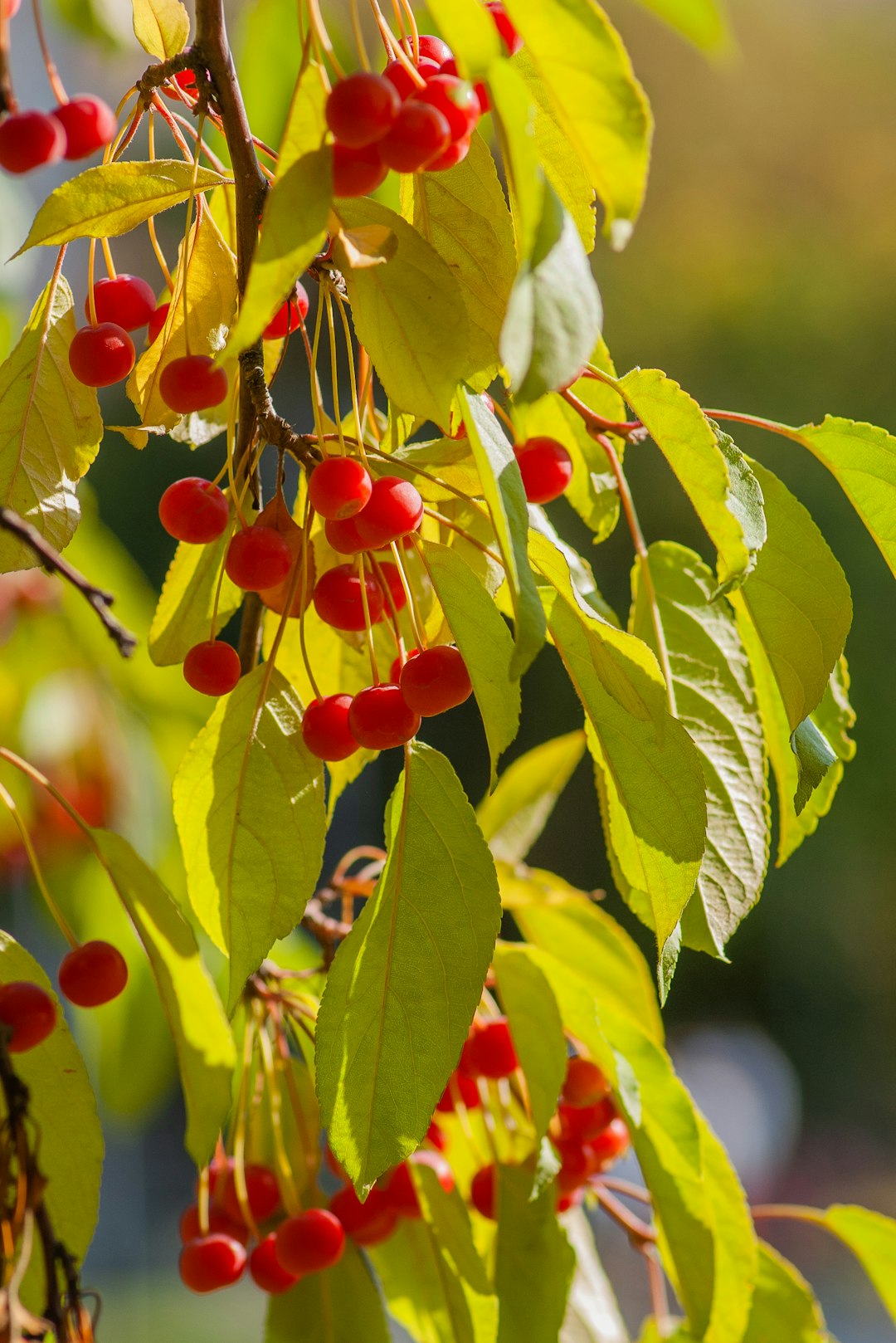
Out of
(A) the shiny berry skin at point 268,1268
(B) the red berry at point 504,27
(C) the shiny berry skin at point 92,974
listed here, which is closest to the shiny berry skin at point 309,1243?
(A) the shiny berry skin at point 268,1268

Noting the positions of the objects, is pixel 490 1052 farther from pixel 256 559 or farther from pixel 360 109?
pixel 360 109

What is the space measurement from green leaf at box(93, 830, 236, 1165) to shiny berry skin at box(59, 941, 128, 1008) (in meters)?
0.02

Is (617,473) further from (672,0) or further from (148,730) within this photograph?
(148,730)

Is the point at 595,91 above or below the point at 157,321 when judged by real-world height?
above

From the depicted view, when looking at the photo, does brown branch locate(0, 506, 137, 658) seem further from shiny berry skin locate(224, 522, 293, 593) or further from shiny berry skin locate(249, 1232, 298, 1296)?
shiny berry skin locate(249, 1232, 298, 1296)

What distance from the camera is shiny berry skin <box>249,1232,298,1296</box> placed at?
56 cm

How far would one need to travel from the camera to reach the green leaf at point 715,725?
477mm

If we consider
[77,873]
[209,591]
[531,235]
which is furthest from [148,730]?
[531,235]

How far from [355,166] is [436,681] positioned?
15 centimetres

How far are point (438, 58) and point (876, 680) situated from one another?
5.56 meters

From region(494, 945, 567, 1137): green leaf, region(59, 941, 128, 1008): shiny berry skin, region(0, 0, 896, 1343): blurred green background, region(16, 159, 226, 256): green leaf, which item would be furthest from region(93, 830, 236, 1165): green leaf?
region(0, 0, 896, 1343): blurred green background

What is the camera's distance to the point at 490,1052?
0.57m

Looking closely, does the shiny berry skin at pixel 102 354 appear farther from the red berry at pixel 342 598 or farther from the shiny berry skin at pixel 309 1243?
the shiny berry skin at pixel 309 1243

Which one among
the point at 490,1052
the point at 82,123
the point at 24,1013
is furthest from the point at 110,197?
the point at 490,1052
